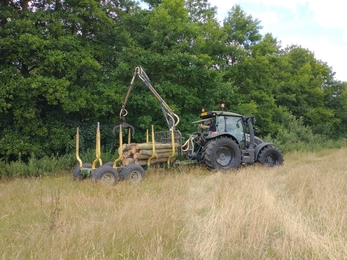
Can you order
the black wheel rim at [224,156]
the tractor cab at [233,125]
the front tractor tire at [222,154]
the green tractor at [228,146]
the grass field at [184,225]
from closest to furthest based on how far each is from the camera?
the grass field at [184,225]
the front tractor tire at [222,154]
the green tractor at [228,146]
the black wheel rim at [224,156]
the tractor cab at [233,125]

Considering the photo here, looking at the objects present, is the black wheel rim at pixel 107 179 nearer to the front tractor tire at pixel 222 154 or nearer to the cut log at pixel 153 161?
the cut log at pixel 153 161

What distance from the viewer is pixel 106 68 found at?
14.5 m

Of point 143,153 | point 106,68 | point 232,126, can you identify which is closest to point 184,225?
point 143,153

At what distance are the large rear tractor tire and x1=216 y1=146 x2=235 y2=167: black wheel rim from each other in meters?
1.26

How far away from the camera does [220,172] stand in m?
9.20

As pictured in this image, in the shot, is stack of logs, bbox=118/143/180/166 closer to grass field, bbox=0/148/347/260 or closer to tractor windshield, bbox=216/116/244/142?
tractor windshield, bbox=216/116/244/142

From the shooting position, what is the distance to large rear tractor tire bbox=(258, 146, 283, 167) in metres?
10.8

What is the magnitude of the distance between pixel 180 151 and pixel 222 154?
1.54 meters

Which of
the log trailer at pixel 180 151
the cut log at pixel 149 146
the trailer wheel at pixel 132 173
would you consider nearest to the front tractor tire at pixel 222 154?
the log trailer at pixel 180 151

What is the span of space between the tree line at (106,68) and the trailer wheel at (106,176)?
4334 mm

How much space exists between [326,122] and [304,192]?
2561 centimetres

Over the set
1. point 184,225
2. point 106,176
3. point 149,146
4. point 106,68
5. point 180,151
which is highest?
point 106,68

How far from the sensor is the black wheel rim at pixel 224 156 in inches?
397

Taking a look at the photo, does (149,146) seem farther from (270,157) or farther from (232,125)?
(270,157)
